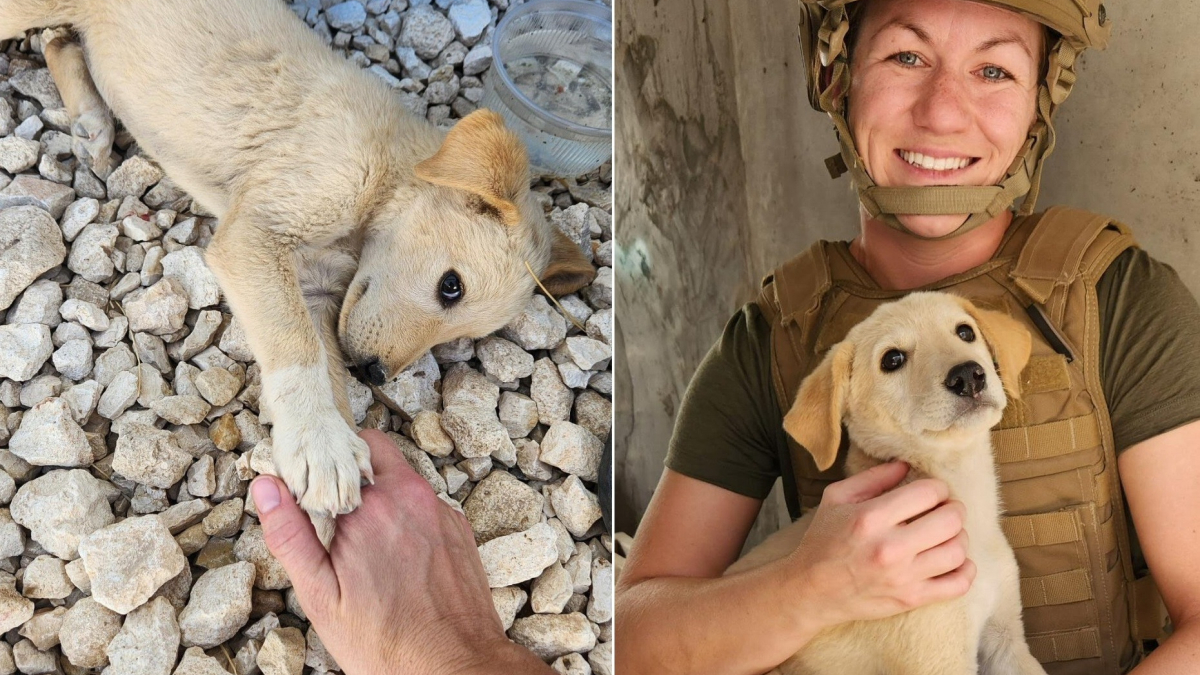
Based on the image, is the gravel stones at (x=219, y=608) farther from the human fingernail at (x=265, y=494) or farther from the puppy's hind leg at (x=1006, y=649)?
the puppy's hind leg at (x=1006, y=649)

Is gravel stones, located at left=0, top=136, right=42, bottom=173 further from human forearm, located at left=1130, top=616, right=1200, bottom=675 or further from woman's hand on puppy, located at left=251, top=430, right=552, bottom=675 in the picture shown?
human forearm, located at left=1130, top=616, right=1200, bottom=675

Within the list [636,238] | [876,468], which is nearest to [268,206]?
[636,238]

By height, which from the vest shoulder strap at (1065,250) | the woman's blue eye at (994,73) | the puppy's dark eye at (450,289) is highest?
the woman's blue eye at (994,73)

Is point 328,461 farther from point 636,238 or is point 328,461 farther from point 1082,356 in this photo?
point 1082,356

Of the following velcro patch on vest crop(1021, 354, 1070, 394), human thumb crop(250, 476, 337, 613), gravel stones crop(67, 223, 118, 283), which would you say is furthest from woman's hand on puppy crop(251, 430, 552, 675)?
velcro patch on vest crop(1021, 354, 1070, 394)

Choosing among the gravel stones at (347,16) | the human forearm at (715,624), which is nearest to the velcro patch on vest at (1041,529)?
the human forearm at (715,624)

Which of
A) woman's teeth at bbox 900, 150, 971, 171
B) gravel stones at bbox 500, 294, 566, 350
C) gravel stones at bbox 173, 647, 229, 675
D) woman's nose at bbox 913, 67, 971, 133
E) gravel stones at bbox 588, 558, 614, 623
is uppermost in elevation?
woman's nose at bbox 913, 67, 971, 133

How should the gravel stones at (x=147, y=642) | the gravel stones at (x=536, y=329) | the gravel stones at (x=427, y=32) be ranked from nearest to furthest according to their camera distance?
the gravel stones at (x=147, y=642) → the gravel stones at (x=536, y=329) → the gravel stones at (x=427, y=32)

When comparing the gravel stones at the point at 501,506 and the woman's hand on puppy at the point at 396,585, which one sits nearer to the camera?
the woman's hand on puppy at the point at 396,585
